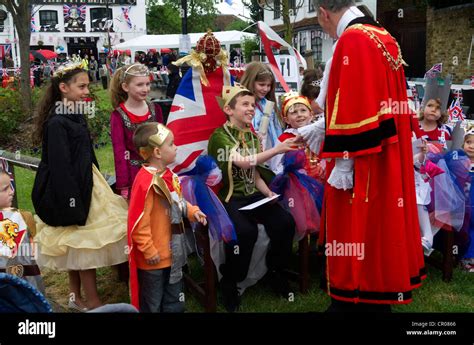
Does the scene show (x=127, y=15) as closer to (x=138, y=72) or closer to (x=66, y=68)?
(x=138, y=72)

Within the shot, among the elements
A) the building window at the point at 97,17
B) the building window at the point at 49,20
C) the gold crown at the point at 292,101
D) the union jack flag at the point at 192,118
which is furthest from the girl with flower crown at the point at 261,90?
the building window at the point at 49,20

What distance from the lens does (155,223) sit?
334 cm

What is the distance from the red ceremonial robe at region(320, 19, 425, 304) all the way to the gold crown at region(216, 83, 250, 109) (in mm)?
910

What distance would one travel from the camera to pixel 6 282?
2139 mm

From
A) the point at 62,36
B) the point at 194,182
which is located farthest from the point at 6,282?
the point at 62,36

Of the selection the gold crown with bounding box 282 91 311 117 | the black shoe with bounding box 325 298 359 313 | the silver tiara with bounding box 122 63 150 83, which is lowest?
the black shoe with bounding box 325 298 359 313

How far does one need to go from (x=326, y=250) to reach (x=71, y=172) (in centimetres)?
181

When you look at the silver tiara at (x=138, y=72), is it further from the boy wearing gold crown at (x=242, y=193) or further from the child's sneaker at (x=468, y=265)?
the child's sneaker at (x=468, y=265)

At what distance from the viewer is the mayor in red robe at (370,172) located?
3004 mm

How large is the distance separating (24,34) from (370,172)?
1140 centimetres

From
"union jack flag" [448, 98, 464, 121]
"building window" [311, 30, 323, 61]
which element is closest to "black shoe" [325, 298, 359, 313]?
"union jack flag" [448, 98, 464, 121]

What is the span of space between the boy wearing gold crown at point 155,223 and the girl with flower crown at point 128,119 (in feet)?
2.38

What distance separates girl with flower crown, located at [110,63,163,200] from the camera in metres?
4.09

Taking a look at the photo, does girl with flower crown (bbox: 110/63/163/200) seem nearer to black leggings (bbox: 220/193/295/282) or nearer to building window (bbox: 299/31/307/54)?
black leggings (bbox: 220/193/295/282)
